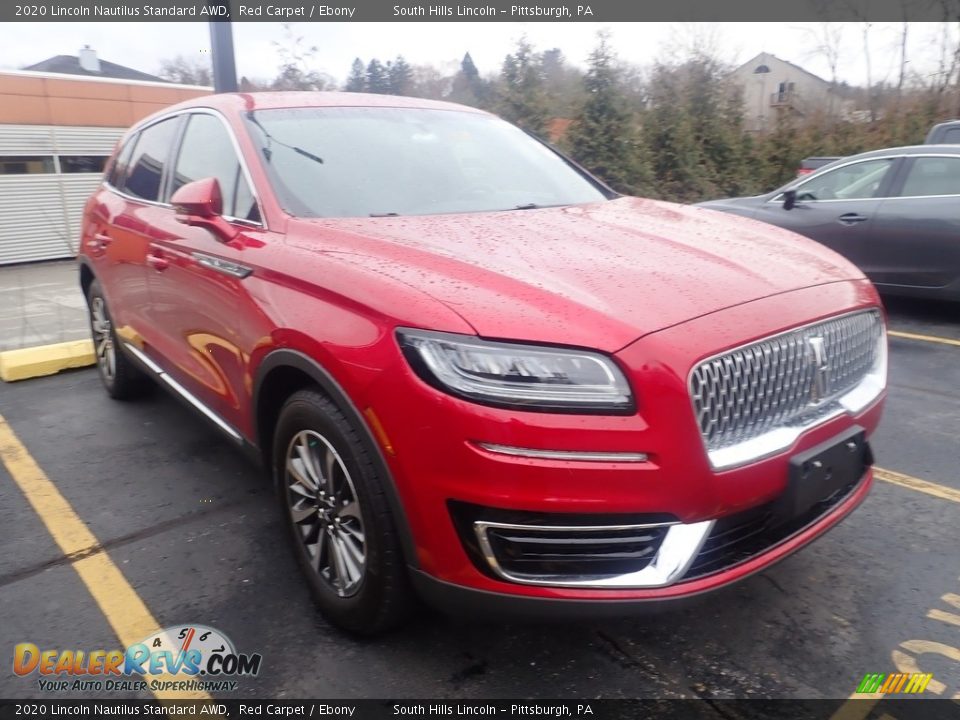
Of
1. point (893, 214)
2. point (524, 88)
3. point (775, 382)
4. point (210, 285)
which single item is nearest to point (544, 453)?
point (775, 382)

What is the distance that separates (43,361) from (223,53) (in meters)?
2.81

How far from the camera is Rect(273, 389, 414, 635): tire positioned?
2113mm

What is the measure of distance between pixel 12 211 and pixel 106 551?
18.4 metres

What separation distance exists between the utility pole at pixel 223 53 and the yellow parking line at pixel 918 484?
5551mm

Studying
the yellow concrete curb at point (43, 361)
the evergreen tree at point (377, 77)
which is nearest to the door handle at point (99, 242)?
the yellow concrete curb at point (43, 361)

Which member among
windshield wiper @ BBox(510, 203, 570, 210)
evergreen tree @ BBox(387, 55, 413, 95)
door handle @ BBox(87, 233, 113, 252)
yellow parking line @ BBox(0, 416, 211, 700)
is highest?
evergreen tree @ BBox(387, 55, 413, 95)

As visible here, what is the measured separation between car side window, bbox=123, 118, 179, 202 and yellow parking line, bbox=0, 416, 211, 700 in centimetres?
155

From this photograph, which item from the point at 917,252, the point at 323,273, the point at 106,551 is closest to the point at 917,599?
the point at 323,273

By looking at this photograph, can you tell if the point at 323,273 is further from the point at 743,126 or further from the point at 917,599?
the point at 743,126

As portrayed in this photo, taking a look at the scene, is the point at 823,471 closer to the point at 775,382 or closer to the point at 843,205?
the point at 775,382

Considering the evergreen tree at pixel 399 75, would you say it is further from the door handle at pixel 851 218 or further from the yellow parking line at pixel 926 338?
the yellow parking line at pixel 926 338

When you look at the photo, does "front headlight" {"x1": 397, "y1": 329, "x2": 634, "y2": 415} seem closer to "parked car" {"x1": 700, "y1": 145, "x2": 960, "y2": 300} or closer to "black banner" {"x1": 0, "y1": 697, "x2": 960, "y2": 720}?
"black banner" {"x1": 0, "y1": 697, "x2": 960, "y2": 720}

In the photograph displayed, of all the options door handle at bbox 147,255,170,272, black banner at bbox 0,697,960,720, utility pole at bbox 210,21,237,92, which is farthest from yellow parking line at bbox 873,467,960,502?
utility pole at bbox 210,21,237,92

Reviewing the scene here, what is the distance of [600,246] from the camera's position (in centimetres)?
250
